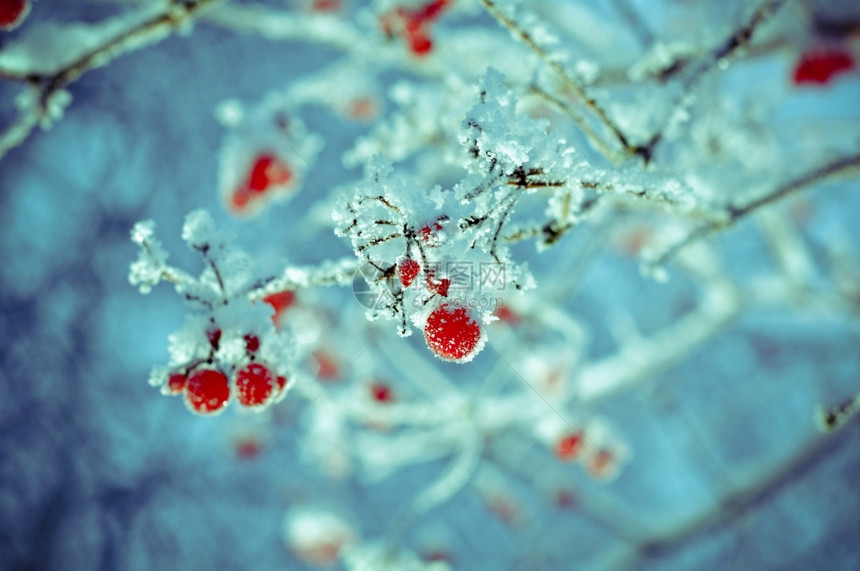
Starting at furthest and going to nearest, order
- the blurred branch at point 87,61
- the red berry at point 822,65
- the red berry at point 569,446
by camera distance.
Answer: the red berry at point 569,446, the red berry at point 822,65, the blurred branch at point 87,61

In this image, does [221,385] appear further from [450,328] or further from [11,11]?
[11,11]

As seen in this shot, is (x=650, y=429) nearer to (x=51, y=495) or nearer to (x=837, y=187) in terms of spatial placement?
(x=837, y=187)

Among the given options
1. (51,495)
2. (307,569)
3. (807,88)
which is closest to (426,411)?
(807,88)

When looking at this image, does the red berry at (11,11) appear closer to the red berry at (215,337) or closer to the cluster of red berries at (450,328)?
the red berry at (215,337)

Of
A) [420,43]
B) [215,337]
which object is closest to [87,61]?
[215,337]

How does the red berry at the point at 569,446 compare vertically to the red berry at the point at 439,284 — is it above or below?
above

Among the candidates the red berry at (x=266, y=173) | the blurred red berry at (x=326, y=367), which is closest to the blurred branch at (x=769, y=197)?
the red berry at (x=266, y=173)

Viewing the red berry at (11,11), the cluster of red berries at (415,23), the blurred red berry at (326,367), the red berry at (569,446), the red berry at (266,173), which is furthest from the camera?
the blurred red berry at (326,367)
